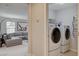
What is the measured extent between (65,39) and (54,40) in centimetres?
59

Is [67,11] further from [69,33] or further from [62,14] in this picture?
[69,33]

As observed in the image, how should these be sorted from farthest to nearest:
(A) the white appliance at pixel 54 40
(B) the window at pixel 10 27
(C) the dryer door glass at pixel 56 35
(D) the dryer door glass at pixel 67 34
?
(B) the window at pixel 10 27 → (D) the dryer door glass at pixel 67 34 → (C) the dryer door glass at pixel 56 35 → (A) the white appliance at pixel 54 40

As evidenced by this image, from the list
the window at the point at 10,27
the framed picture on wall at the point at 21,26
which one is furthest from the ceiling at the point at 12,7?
the framed picture on wall at the point at 21,26

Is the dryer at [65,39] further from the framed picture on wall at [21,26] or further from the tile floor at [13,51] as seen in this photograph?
the framed picture on wall at [21,26]

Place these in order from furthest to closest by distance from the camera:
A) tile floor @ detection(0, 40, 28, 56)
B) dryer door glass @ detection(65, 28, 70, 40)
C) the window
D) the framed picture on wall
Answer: the framed picture on wall
the window
dryer door glass @ detection(65, 28, 70, 40)
tile floor @ detection(0, 40, 28, 56)

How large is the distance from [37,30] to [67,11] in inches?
54.7

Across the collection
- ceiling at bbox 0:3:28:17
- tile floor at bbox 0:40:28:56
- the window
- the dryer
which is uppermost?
ceiling at bbox 0:3:28:17

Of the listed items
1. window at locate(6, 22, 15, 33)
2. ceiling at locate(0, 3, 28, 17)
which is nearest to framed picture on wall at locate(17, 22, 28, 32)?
window at locate(6, 22, 15, 33)

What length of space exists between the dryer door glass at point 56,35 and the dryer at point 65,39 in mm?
191

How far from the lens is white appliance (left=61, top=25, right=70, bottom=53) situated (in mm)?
2810

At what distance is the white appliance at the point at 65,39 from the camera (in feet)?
9.22

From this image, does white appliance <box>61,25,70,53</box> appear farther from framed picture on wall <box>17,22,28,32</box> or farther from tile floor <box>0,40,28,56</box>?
framed picture on wall <box>17,22,28,32</box>

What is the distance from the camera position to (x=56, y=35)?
8.52 ft

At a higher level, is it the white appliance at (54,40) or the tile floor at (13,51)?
the white appliance at (54,40)
